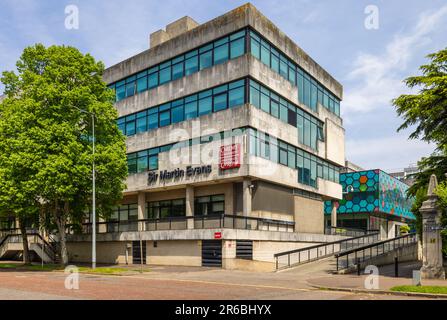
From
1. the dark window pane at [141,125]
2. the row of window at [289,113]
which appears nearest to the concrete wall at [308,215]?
the row of window at [289,113]

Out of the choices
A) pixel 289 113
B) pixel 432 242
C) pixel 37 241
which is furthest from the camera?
pixel 37 241

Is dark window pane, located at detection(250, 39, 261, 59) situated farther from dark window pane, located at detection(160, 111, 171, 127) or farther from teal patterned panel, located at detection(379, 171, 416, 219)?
teal patterned panel, located at detection(379, 171, 416, 219)

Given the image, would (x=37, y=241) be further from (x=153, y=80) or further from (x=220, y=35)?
(x=220, y=35)

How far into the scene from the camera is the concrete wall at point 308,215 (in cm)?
4244

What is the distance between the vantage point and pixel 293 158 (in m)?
41.5

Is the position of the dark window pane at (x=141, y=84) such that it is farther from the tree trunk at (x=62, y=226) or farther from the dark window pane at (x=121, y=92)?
the tree trunk at (x=62, y=226)

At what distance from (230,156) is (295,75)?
1229cm

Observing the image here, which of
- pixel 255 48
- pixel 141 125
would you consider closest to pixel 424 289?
pixel 255 48

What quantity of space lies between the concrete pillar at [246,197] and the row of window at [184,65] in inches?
399

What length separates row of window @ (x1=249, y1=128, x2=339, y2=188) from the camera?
3606 cm
